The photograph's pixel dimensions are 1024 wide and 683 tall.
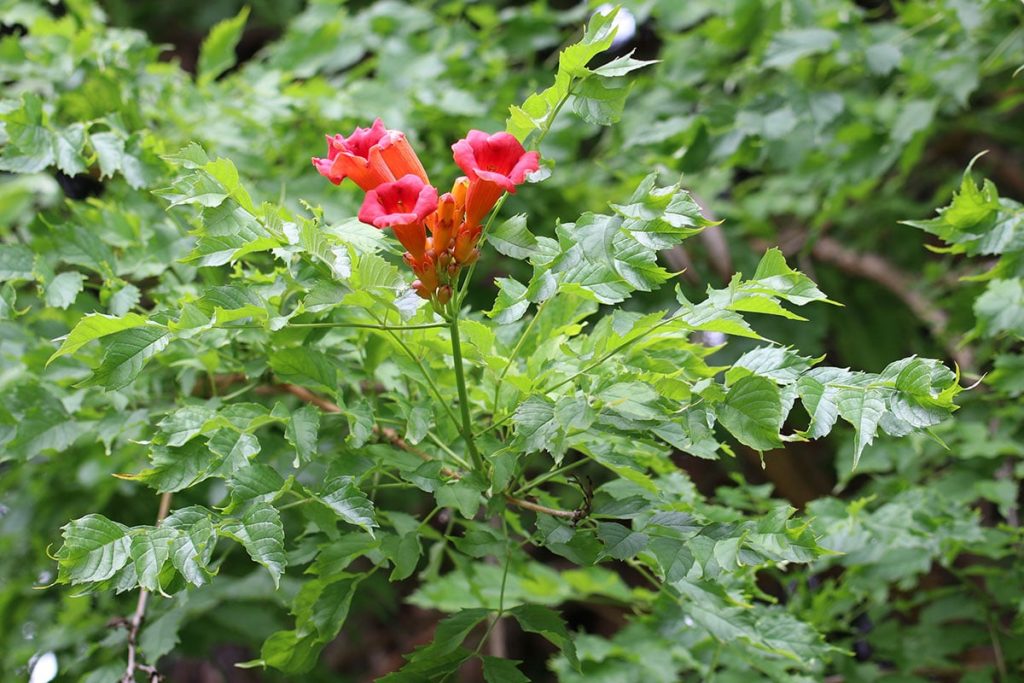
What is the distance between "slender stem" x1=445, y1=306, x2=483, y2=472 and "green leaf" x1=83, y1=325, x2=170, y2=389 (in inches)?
10.3

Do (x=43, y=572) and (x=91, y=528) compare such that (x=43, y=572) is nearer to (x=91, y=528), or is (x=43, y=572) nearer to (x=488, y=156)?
(x=91, y=528)

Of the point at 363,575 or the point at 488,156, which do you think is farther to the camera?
the point at 363,575

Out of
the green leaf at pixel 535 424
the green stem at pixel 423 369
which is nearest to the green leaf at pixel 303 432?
the green stem at pixel 423 369

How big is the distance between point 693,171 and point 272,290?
0.89 meters

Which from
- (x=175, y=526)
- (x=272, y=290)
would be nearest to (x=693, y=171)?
(x=272, y=290)

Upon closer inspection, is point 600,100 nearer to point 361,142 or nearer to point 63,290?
point 361,142

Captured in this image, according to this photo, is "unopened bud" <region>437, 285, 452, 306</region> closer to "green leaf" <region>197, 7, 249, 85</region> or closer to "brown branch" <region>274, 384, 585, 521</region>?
"brown branch" <region>274, 384, 585, 521</region>

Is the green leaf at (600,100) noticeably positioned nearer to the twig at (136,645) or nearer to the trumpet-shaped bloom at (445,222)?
the trumpet-shaped bloom at (445,222)

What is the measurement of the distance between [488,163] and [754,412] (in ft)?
1.08

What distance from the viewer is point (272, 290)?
1.03 meters

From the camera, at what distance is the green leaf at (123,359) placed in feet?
2.93

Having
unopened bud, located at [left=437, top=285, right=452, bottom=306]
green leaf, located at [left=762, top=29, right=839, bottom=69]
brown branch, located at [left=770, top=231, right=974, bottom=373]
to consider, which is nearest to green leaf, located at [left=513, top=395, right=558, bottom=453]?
unopened bud, located at [left=437, top=285, right=452, bottom=306]

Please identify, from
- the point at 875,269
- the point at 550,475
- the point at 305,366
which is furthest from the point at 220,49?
the point at 875,269

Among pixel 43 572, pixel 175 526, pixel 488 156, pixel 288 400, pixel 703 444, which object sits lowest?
pixel 43 572
